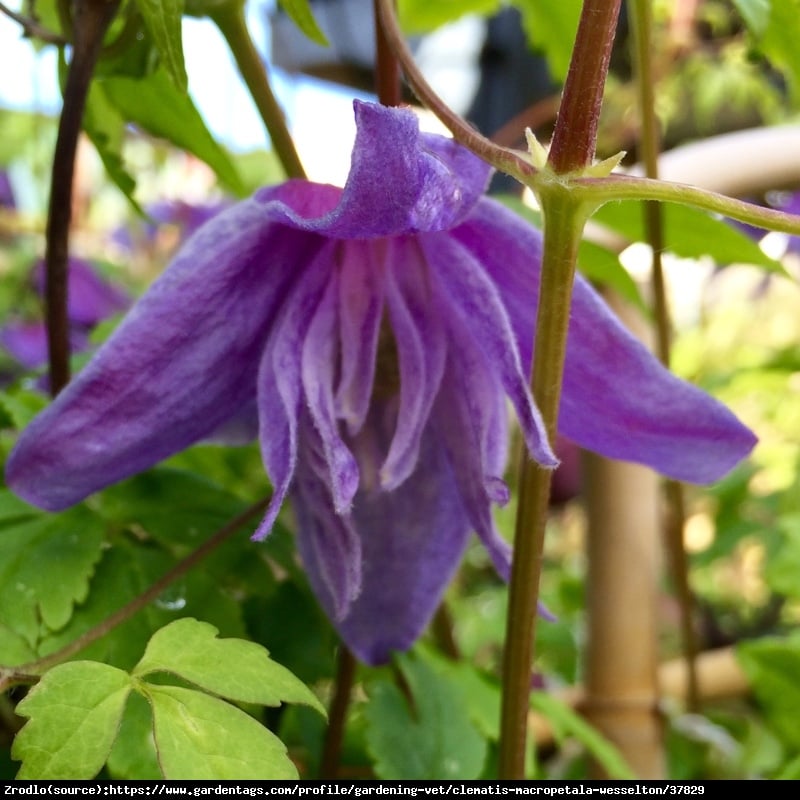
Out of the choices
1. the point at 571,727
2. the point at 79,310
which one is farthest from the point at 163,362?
the point at 79,310

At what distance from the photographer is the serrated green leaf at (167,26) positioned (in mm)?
343

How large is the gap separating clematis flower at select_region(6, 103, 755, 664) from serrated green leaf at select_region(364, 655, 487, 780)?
0.04m

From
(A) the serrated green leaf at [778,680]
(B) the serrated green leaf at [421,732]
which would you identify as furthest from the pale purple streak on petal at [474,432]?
(A) the serrated green leaf at [778,680]

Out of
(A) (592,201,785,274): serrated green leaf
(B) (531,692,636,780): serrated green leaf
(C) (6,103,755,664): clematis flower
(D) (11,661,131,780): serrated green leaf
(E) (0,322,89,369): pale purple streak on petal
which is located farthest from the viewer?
(E) (0,322,89,369): pale purple streak on petal

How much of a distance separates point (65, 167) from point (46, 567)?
18 centimetres

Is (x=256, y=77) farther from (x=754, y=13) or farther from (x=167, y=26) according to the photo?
(x=754, y=13)

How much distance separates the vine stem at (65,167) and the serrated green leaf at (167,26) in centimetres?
7

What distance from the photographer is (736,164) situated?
2.33 feet

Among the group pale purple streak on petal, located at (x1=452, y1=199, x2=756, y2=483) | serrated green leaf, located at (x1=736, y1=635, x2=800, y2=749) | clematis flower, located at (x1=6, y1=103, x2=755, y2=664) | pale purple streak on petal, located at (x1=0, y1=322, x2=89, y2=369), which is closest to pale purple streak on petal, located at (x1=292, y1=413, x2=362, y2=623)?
clematis flower, located at (x1=6, y1=103, x2=755, y2=664)

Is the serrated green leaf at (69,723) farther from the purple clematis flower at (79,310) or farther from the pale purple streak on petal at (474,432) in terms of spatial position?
the purple clematis flower at (79,310)

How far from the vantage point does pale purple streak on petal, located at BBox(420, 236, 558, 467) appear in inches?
13.5

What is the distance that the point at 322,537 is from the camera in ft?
1.36

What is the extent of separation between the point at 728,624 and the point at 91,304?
1116mm

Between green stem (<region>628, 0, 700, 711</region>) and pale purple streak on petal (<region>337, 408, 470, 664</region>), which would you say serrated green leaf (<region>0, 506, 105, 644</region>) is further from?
green stem (<region>628, 0, 700, 711</region>)
